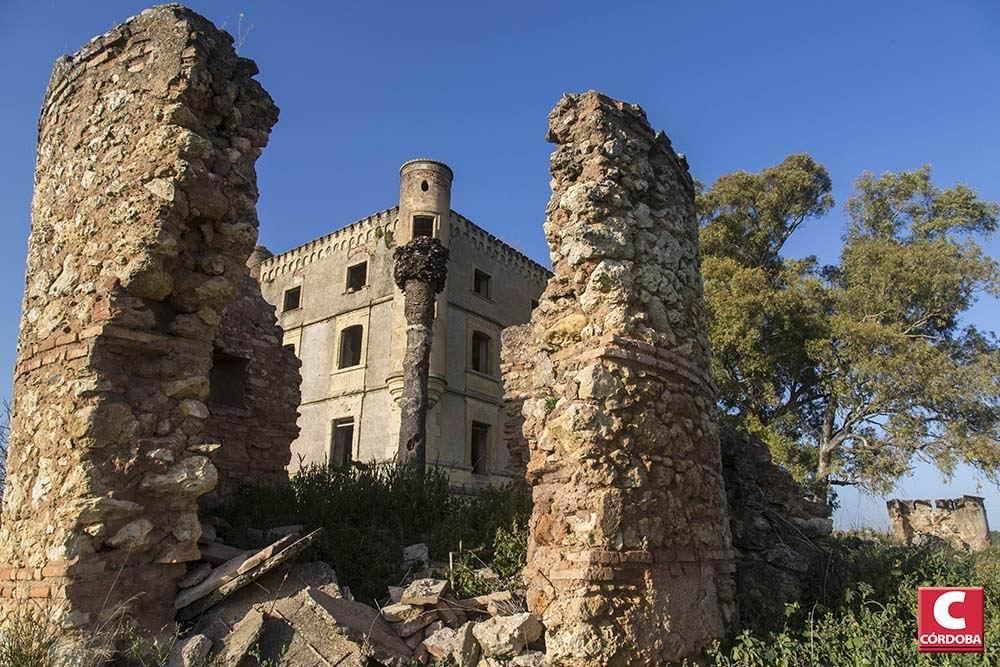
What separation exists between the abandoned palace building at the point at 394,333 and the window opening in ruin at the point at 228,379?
472 inches

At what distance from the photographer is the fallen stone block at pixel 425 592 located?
5384 millimetres

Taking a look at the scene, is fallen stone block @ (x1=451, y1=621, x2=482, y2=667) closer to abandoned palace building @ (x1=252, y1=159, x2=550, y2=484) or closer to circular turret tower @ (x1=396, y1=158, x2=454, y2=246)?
abandoned palace building @ (x1=252, y1=159, x2=550, y2=484)

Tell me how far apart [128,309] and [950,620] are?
6402 mm

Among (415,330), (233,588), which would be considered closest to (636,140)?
(233,588)

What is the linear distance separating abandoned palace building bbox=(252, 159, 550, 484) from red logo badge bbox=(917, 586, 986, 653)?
1637 centimetres

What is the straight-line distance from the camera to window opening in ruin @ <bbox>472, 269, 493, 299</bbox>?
25.2 metres

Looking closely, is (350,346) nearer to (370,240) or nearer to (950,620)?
(370,240)

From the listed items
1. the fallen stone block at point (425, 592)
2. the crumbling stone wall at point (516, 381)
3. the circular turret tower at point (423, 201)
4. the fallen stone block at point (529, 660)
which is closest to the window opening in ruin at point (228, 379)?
the crumbling stone wall at point (516, 381)

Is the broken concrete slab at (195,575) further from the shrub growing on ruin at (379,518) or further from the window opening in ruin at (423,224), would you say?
the window opening in ruin at (423,224)

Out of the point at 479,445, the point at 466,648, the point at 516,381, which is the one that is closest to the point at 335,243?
the point at 479,445

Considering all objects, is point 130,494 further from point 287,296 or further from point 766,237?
point 287,296

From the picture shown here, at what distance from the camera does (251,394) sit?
949 cm

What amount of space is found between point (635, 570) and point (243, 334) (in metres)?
6.67

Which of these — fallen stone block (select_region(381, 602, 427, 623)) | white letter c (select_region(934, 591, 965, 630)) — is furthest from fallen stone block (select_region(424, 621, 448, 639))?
white letter c (select_region(934, 591, 965, 630))
